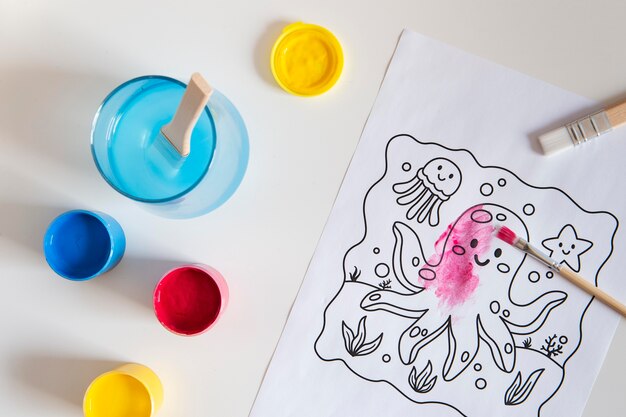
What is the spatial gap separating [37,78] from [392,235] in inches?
21.1

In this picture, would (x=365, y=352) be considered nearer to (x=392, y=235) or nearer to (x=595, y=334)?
(x=392, y=235)

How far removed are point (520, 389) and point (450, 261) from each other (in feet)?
0.67

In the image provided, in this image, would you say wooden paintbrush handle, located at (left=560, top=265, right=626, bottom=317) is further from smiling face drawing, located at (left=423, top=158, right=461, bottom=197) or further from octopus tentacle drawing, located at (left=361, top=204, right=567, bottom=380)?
smiling face drawing, located at (left=423, top=158, right=461, bottom=197)

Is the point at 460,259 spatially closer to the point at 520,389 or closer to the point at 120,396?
the point at 520,389

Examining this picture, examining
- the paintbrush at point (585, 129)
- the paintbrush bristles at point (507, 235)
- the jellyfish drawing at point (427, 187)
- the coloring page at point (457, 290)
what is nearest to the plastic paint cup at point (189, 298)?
the coloring page at point (457, 290)

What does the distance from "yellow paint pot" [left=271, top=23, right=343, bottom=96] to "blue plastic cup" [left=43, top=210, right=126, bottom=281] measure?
12.1 inches

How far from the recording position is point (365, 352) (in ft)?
2.42

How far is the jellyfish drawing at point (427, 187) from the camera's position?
29.0 inches

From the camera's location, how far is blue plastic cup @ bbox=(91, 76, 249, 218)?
0.69 metres

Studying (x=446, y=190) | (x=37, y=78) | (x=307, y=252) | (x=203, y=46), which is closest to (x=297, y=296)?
(x=307, y=252)

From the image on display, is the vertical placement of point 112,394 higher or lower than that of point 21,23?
lower

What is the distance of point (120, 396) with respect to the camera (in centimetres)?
70

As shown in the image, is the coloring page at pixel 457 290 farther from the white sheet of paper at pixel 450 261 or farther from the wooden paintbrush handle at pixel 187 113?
the wooden paintbrush handle at pixel 187 113

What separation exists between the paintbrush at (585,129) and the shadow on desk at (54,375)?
716mm
